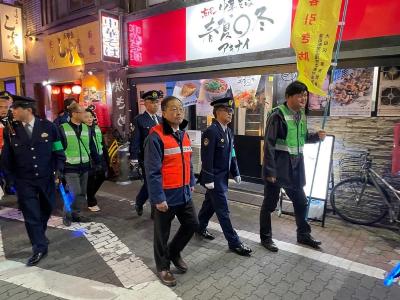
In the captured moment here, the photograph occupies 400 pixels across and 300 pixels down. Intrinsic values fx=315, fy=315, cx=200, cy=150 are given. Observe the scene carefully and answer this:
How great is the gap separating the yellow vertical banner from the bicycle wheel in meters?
1.93

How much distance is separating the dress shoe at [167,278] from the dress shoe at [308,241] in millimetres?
2104

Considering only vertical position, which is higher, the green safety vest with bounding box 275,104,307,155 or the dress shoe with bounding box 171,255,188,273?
the green safety vest with bounding box 275,104,307,155

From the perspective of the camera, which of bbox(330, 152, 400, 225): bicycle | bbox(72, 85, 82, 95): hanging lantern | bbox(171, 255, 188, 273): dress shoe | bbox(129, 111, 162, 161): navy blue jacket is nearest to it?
bbox(171, 255, 188, 273): dress shoe

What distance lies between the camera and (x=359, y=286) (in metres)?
3.63

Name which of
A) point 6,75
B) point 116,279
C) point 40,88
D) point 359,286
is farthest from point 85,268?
point 6,75

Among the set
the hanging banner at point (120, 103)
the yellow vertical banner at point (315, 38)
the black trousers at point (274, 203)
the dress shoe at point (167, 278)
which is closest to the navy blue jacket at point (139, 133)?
the black trousers at point (274, 203)

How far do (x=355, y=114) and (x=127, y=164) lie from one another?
18.8 ft

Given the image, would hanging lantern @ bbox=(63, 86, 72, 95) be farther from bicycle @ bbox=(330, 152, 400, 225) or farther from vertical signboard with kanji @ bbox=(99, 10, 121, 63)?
bicycle @ bbox=(330, 152, 400, 225)

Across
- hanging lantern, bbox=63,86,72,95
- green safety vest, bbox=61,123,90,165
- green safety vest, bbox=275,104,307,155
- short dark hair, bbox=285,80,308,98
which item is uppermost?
hanging lantern, bbox=63,86,72,95

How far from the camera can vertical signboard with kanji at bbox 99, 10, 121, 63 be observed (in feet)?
29.4

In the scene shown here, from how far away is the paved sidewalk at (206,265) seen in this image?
3.54 meters

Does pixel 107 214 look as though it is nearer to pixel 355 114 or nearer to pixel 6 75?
pixel 355 114

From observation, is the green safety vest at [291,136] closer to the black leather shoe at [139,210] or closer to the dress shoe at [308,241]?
the dress shoe at [308,241]

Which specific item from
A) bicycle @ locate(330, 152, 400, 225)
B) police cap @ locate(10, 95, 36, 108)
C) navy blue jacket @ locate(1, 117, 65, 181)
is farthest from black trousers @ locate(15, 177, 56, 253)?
bicycle @ locate(330, 152, 400, 225)
